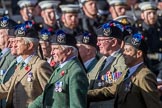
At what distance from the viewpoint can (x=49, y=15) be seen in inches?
593

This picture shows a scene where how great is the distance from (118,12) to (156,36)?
87 centimetres

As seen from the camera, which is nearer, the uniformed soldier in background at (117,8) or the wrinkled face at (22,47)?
the wrinkled face at (22,47)

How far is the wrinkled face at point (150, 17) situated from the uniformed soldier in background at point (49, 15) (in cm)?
169

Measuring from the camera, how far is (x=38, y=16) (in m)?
15.7

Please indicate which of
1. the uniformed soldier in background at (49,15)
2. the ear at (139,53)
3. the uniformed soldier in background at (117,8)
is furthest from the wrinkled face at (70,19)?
the ear at (139,53)

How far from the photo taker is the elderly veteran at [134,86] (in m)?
9.05

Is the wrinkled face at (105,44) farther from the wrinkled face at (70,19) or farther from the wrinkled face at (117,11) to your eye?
the wrinkled face at (117,11)

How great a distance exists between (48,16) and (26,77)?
525cm

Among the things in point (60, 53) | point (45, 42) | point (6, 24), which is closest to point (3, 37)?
point (6, 24)

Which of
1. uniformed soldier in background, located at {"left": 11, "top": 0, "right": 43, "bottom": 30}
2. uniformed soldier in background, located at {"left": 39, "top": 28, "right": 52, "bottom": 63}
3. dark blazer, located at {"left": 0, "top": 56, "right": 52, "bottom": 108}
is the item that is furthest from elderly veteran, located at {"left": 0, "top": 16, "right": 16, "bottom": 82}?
uniformed soldier in background, located at {"left": 11, "top": 0, "right": 43, "bottom": 30}

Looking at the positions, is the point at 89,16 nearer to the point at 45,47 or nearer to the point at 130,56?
the point at 45,47

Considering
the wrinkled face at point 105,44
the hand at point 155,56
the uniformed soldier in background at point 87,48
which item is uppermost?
the wrinkled face at point 105,44

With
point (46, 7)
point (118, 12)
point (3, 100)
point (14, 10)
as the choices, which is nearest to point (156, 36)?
point (118, 12)

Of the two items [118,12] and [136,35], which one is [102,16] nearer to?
[118,12]
